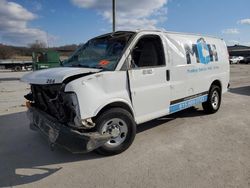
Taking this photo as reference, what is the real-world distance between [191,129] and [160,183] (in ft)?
8.07

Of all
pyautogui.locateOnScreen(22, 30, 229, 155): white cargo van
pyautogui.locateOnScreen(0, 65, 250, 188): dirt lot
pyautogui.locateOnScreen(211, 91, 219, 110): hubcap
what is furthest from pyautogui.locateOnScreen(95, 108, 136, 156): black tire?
pyautogui.locateOnScreen(211, 91, 219, 110): hubcap

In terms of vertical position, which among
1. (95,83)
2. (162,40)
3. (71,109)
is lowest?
(71,109)

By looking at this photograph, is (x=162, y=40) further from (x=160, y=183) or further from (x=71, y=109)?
(x=160, y=183)

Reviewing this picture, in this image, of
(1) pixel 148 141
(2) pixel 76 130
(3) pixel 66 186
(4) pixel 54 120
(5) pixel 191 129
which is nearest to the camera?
(3) pixel 66 186

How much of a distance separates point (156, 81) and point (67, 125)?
1.95m

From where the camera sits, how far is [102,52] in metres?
4.61

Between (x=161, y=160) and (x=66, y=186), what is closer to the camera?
(x=66, y=186)

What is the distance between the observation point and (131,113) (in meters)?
4.37

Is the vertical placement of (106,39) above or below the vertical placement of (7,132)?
above

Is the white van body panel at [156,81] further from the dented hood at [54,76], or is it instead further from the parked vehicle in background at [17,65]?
the parked vehicle in background at [17,65]

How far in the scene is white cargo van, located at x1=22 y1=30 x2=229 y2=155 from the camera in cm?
364

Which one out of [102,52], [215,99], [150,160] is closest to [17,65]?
[215,99]

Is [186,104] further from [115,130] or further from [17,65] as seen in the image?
[17,65]

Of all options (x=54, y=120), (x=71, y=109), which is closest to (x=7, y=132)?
(x=54, y=120)
